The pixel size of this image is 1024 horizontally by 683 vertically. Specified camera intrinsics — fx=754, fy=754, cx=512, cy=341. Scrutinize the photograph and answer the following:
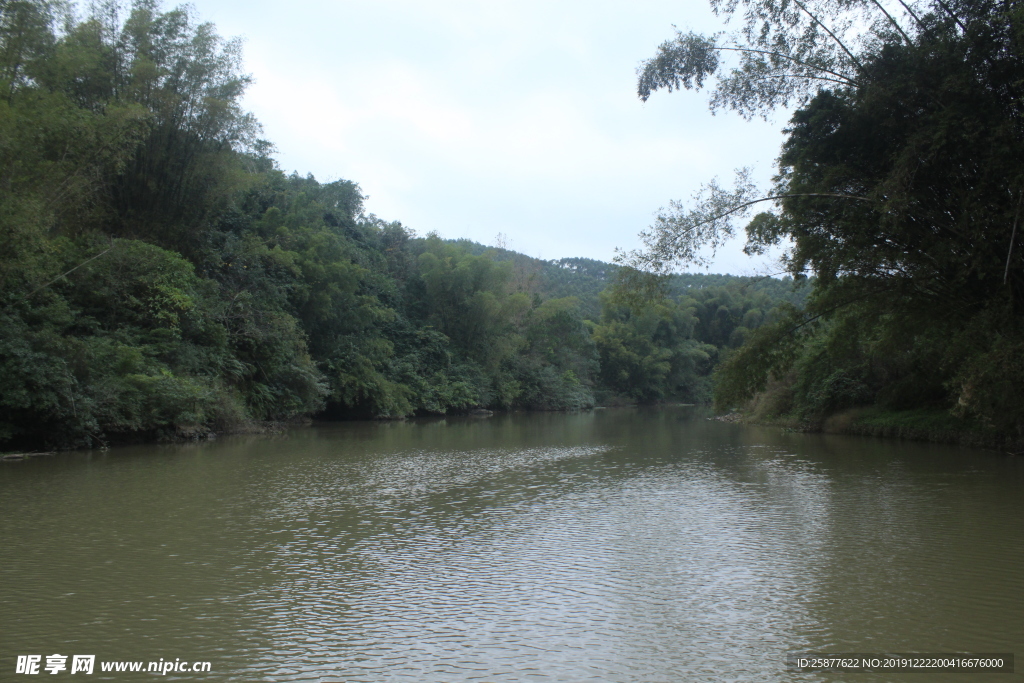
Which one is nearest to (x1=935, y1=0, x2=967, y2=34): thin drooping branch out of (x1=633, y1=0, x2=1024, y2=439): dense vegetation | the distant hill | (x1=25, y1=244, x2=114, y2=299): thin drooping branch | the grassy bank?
(x1=633, y1=0, x2=1024, y2=439): dense vegetation

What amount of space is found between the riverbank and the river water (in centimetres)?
379

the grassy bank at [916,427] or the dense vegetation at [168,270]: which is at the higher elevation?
the dense vegetation at [168,270]

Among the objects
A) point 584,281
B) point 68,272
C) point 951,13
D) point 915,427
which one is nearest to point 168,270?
point 68,272

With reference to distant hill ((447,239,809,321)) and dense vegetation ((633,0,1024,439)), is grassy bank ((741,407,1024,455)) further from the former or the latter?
distant hill ((447,239,809,321))

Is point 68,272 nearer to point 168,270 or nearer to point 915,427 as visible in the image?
point 168,270

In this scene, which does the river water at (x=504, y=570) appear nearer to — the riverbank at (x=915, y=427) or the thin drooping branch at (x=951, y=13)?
the riverbank at (x=915, y=427)

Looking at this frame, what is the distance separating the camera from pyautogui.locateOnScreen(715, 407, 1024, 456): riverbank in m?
16.9

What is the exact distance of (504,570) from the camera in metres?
6.78

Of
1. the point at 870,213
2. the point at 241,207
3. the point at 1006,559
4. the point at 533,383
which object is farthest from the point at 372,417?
the point at 1006,559

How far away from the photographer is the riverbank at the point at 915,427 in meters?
16.9

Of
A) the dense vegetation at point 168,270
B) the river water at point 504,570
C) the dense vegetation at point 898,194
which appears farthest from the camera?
the dense vegetation at point 168,270

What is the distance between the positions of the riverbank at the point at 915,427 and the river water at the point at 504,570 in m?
3.79

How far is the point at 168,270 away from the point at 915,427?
797 inches

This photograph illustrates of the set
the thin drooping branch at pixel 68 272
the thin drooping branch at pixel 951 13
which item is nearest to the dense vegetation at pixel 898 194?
the thin drooping branch at pixel 951 13
